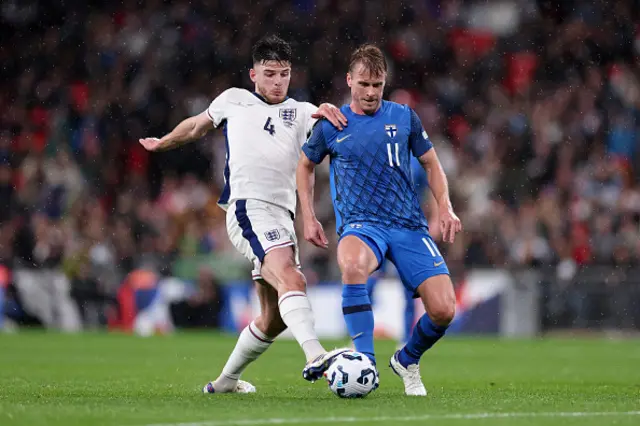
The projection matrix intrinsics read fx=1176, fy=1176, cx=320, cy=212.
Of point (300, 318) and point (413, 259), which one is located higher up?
point (413, 259)

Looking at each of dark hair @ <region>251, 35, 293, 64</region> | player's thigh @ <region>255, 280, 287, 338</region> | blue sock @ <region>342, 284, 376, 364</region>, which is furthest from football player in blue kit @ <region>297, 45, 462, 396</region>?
player's thigh @ <region>255, 280, 287, 338</region>

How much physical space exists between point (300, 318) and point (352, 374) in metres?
0.68

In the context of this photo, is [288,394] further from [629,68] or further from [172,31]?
[172,31]

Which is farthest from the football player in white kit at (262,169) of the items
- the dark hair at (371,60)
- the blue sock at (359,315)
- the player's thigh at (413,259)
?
the player's thigh at (413,259)

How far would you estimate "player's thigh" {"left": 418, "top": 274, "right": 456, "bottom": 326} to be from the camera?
7.60 meters

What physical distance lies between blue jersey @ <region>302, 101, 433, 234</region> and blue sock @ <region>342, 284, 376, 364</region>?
1.65 feet

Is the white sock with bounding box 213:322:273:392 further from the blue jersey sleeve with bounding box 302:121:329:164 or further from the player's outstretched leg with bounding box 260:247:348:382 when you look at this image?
the blue jersey sleeve with bounding box 302:121:329:164

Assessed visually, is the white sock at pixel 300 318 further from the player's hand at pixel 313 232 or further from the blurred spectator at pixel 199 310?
the blurred spectator at pixel 199 310

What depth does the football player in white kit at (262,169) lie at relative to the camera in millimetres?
8078

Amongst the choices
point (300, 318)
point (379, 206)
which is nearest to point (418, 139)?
point (379, 206)

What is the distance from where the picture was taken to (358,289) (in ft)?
24.7

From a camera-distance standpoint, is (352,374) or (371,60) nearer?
(352,374)

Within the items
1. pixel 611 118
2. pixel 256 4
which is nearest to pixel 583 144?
pixel 611 118

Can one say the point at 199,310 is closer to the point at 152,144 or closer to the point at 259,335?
the point at 152,144
